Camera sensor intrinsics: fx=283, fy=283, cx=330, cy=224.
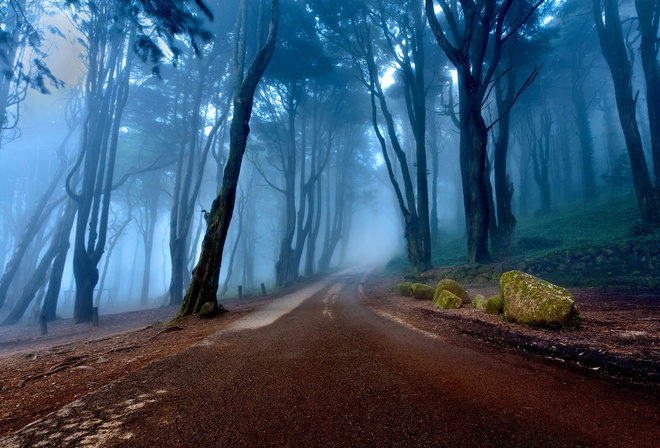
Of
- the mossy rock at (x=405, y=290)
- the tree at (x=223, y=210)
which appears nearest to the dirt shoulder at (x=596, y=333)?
the mossy rock at (x=405, y=290)

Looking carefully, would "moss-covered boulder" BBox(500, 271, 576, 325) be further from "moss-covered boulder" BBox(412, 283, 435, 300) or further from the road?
"moss-covered boulder" BBox(412, 283, 435, 300)

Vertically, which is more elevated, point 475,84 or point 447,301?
point 475,84

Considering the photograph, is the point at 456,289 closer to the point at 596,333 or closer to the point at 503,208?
the point at 596,333

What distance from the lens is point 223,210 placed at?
8.12 metres

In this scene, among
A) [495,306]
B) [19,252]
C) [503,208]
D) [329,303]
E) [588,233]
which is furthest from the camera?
[19,252]

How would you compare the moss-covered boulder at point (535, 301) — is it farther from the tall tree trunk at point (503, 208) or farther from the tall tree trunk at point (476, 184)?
the tall tree trunk at point (503, 208)

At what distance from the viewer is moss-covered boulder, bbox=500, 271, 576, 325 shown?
12.3ft

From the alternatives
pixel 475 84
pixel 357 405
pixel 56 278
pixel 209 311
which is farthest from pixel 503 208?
pixel 56 278

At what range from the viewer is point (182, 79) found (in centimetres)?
1902

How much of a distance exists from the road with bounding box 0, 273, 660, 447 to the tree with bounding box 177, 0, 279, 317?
4.72 m

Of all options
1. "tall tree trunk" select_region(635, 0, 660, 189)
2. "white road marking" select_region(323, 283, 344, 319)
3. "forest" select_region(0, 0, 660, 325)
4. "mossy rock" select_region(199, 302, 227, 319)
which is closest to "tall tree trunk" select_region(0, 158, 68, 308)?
"forest" select_region(0, 0, 660, 325)

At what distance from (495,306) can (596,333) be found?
62.7 inches

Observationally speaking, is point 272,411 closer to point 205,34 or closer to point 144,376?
point 144,376

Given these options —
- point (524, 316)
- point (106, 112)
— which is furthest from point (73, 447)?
point (106, 112)
